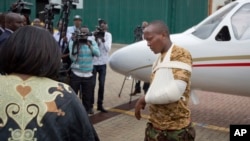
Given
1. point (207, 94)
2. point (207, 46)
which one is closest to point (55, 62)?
point (207, 46)

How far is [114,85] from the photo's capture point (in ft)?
37.8

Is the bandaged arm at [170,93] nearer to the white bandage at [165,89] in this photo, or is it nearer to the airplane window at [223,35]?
the white bandage at [165,89]

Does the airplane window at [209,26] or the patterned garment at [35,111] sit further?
the airplane window at [209,26]

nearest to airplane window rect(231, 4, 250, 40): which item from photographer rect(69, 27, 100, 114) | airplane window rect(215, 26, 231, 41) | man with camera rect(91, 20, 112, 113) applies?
airplane window rect(215, 26, 231, 41)

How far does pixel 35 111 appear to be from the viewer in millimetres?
1775

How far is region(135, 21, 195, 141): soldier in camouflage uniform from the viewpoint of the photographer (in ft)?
10.0

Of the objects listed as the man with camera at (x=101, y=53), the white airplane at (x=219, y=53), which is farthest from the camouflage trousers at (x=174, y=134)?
the man with camera at (x=101, y=53)

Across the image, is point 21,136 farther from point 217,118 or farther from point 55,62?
point 217,118

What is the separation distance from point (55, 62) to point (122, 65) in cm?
438

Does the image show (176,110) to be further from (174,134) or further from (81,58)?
(81,58)

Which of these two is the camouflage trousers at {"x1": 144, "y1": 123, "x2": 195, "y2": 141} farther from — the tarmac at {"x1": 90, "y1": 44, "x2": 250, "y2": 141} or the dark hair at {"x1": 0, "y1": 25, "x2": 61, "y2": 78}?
the tarmac at {"x1": 90, "y1": 44, "x2": 250, "y2": 141}

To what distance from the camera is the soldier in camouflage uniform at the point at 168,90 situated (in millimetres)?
3051

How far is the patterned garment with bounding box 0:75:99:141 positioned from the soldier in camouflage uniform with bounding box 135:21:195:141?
4.37ft

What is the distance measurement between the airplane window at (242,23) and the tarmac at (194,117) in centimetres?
200
